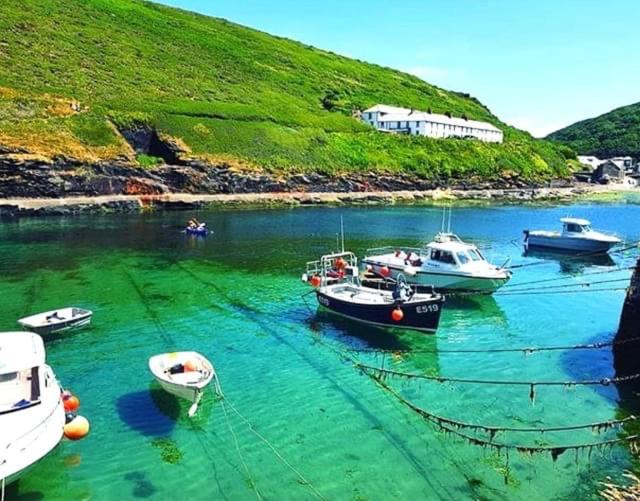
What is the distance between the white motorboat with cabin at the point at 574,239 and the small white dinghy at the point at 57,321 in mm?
42137

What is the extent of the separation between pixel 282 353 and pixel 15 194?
65433 mm

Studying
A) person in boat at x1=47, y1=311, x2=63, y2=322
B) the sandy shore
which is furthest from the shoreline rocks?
person in boat at x1=47, y1=311, x2=63, y2=322

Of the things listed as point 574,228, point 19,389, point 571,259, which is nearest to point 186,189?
point 574,228

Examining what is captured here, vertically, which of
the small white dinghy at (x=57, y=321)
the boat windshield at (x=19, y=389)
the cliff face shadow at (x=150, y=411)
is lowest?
the cliff face shadow at (x=150, y=411)

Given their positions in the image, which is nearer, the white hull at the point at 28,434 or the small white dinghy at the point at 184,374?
the white hull at the point at 28,434

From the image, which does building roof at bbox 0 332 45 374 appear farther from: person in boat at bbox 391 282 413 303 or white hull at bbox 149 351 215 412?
person in boat at bbox 391 282 413 303

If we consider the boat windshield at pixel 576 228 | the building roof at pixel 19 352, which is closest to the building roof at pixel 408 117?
the boat windshield at pixel 576 228

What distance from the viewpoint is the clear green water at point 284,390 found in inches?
579

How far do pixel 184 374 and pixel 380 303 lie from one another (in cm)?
990

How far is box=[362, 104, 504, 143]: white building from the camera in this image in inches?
5595

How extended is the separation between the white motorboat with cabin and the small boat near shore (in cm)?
2996

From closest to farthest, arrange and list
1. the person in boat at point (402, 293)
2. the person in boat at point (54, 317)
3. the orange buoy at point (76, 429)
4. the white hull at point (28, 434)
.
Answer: the white hull at point (28, 434) < the orange buoy at point (76, 429) < the person in boat at point (402, 293) < the person in boat at point (54, 317)

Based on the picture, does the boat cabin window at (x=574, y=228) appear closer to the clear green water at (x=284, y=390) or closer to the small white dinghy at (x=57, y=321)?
the clear green water at (x=284, y=390)

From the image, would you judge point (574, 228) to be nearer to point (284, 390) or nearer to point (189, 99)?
point (284, 390)
